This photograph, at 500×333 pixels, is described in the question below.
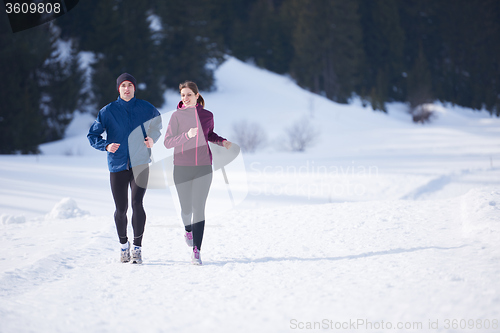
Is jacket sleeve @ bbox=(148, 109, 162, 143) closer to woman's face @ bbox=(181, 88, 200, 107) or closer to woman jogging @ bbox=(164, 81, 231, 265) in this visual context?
woman jogging @ bbox=(164, 81, 231, 265)

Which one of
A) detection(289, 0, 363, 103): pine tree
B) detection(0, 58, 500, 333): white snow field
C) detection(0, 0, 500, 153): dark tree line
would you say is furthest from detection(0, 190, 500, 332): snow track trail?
detection(289, 0, 363, 103): pine tree

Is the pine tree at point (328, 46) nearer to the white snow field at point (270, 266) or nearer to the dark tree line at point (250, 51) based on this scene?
the dark tree line at point (250, 51)

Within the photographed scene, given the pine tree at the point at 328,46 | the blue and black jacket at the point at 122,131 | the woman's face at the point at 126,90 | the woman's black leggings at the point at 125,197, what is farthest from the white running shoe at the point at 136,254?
the pine tree at the point at 328,46

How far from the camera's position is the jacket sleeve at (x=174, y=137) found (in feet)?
11.6

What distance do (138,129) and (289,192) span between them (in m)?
6.13

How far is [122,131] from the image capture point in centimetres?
352

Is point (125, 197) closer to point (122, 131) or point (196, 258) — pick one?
point (122, 131)

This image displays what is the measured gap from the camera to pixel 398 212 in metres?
5.40

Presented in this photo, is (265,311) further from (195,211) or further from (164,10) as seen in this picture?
(164,10)

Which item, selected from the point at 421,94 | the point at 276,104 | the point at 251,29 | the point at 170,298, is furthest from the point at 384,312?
the point at 251,29

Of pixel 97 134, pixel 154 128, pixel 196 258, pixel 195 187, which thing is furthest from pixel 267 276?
pixel 97 134

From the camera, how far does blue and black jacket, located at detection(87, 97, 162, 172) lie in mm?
3488

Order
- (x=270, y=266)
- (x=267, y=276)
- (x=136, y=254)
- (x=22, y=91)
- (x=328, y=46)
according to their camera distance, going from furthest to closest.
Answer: (x=328, y=46), (x=22, y=91), (x=136, y=254), (x=270, y=266), (x=267, y=276)

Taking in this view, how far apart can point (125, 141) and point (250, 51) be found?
39037 millimetres
